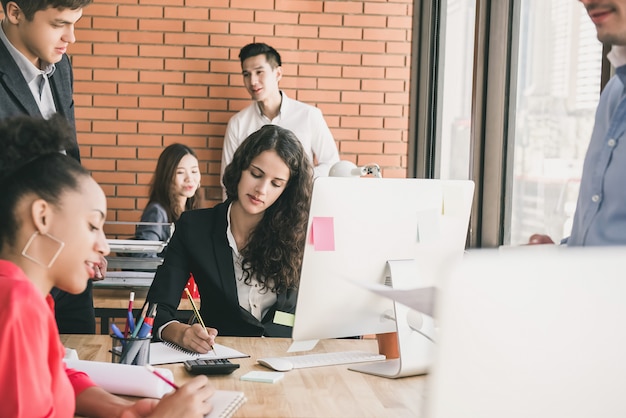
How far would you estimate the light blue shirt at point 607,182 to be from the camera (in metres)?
1.69

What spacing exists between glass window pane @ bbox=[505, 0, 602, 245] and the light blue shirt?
64 centimetres

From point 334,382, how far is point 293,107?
→ 324 cm

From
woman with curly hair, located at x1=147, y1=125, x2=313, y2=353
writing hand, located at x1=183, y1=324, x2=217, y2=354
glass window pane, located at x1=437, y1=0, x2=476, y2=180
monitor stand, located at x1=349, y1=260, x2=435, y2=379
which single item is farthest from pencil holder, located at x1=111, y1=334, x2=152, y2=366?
glass window pane, located at x1=437, y1=0, x2=476, y2=180

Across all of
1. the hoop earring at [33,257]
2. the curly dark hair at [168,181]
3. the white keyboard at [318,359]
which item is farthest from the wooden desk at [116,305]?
the hoop earring at [33,257]

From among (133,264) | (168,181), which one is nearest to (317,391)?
(133,264)

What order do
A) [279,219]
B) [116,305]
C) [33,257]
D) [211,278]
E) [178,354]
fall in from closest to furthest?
[33,257], [178,354], [211,278], [279,219], [116,305]

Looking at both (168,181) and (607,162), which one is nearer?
(607,162)

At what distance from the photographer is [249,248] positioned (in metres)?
2.52

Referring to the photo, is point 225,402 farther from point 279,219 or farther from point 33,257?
point 279,219

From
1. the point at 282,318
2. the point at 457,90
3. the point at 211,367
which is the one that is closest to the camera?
the point at 211,367

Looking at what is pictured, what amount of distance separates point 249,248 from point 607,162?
3.95ft

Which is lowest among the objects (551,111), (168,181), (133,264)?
(133,264)

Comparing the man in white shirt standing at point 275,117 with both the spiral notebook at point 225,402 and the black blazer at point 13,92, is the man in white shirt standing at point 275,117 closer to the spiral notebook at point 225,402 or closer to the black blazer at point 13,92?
the black blazer at point 13,92

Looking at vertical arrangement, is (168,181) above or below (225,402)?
above
